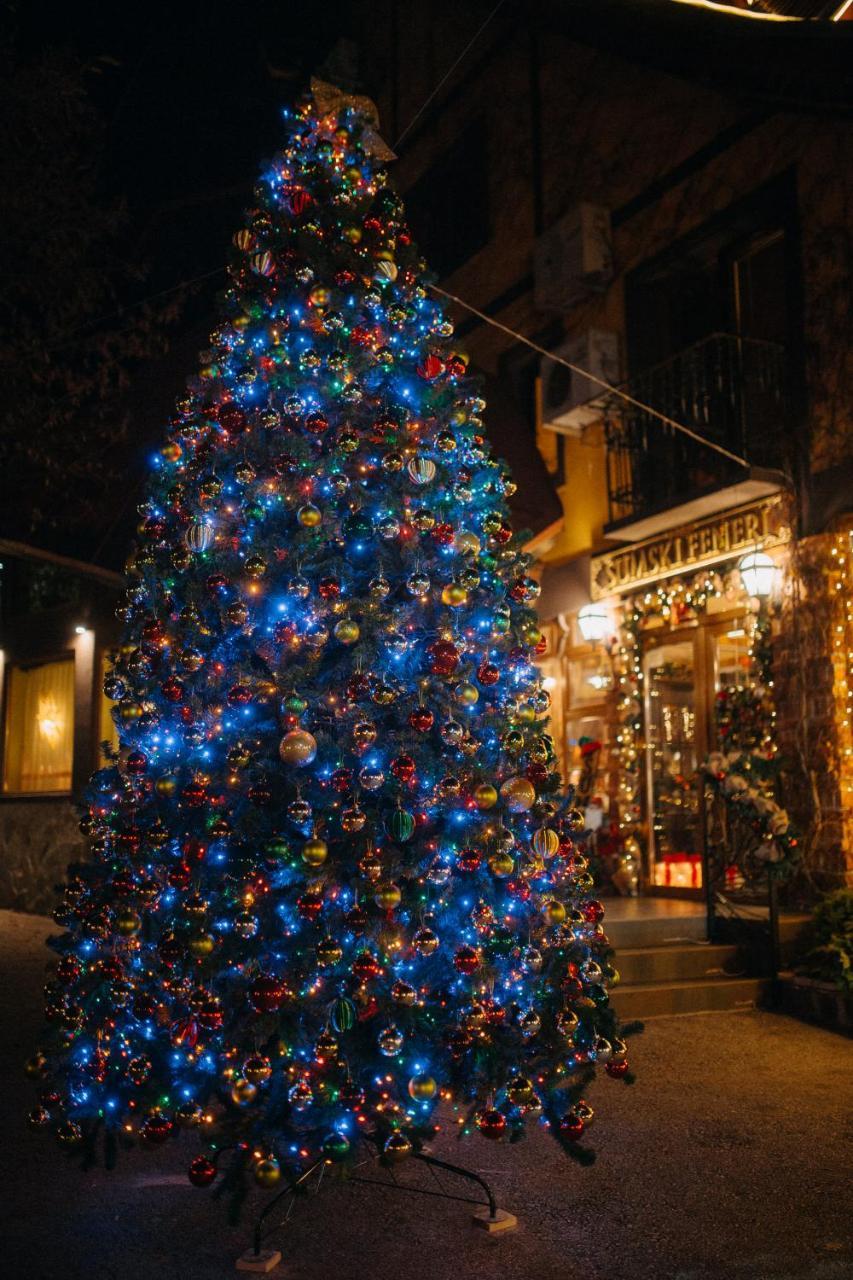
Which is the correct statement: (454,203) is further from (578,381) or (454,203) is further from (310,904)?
(310,904)

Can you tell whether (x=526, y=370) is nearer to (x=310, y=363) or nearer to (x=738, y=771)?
(x=738, y=771)

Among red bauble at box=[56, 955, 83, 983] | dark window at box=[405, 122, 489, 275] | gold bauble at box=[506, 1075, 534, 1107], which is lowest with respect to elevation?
gold bauble at box=[506, 1075, 534, 1107]

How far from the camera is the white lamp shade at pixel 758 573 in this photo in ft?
30.7

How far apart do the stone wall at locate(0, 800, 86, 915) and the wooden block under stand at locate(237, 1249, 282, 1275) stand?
9776mm

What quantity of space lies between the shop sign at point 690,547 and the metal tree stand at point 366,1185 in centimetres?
683

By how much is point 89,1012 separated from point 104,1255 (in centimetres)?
86

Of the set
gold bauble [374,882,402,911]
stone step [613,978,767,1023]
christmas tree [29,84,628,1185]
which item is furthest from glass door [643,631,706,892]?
gold bauble [374,882,402,911]

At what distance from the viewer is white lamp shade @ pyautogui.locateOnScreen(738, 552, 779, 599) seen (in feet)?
30.7

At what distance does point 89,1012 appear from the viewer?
13.6 ft

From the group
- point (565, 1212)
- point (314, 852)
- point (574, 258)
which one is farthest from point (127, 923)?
point (574, 258)

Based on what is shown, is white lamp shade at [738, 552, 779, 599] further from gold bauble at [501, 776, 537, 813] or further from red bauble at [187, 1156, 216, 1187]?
red bauble at [187, 1156, 216, 1187]

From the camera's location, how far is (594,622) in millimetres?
11562

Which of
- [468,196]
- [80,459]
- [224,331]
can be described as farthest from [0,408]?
[468,196]

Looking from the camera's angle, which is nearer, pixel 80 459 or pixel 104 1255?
pixel 104 1255
